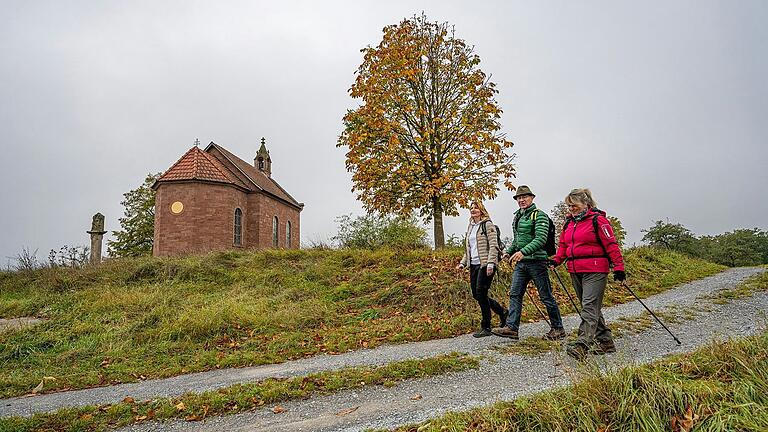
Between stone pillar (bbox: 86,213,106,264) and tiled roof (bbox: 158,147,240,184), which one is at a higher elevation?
tiled roof (bbox: 158,147,240,184)

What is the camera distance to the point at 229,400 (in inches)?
200

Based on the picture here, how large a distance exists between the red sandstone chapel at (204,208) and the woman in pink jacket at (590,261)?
21.7 m

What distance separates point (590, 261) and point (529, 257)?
101 centimetres

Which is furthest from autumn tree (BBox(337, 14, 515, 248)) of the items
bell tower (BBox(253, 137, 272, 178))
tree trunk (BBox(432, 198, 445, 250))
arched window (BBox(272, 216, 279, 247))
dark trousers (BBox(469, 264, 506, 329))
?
bell tower (BBox(253, 137, 272, 178))

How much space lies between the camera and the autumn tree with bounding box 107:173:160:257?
3712 centimetres

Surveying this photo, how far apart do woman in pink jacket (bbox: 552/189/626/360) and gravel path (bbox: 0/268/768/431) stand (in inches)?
13.0

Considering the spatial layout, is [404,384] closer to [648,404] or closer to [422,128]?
[648,404]

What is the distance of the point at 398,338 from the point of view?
319 inches

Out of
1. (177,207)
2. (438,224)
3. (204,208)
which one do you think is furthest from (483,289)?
(177,207)

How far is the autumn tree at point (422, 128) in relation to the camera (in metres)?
15.7

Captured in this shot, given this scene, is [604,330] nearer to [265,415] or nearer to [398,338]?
[398,338]

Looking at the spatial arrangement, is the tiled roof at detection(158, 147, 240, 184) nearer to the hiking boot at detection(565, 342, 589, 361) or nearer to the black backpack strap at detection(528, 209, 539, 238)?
the black backpack strap at detection(528, 209, 539, 238)

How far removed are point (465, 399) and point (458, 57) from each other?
15.0m

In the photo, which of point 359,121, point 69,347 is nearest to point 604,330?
point 69,347
